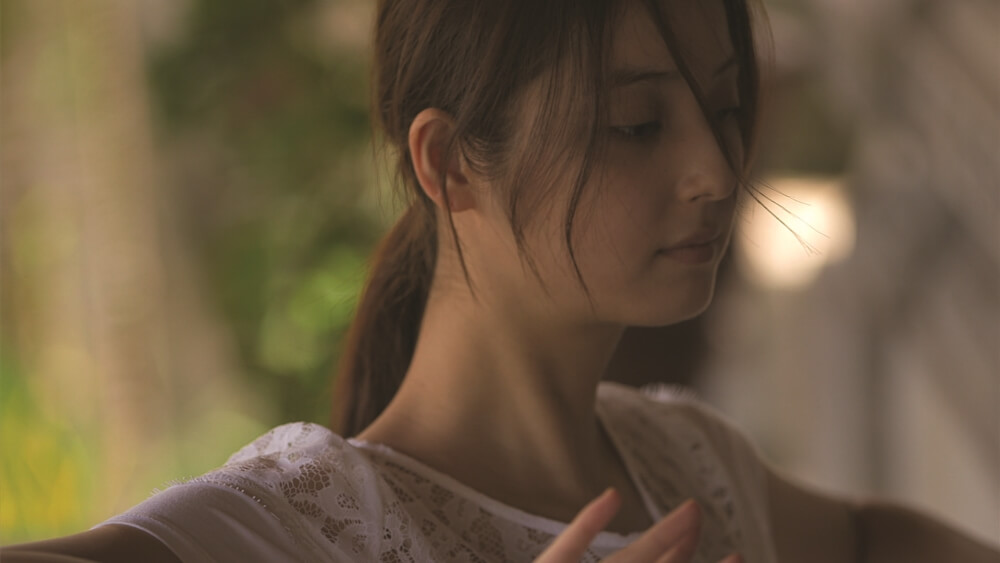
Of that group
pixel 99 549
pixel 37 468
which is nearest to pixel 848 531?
pixel 99 549

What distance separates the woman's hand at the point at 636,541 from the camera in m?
0.69

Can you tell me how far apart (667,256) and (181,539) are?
479 mm

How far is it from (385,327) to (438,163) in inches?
10.3

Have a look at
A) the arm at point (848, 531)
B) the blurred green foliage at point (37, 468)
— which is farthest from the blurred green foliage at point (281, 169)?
the arm at point (848, 531)

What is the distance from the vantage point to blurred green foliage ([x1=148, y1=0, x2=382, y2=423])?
2.87 m

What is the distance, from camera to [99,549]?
0.69 m

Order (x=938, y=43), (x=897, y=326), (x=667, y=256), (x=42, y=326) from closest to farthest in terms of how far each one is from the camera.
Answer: (x=667, y=256) < (x=938, y=43) < (x=897, y=326) < (x=42, y=326)

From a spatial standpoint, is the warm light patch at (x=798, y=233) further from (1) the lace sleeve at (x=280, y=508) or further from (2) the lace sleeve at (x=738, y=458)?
(1) the lace sleeve at (x=280, y=508)

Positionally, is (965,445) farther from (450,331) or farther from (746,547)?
(450,331)

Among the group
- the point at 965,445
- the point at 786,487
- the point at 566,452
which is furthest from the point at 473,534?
the point at 965,445

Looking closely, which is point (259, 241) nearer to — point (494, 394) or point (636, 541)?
point (494, 394)

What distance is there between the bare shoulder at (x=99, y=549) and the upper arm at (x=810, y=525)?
0.78m

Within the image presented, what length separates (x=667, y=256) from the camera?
3.20ft

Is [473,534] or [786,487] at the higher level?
[473,534]
